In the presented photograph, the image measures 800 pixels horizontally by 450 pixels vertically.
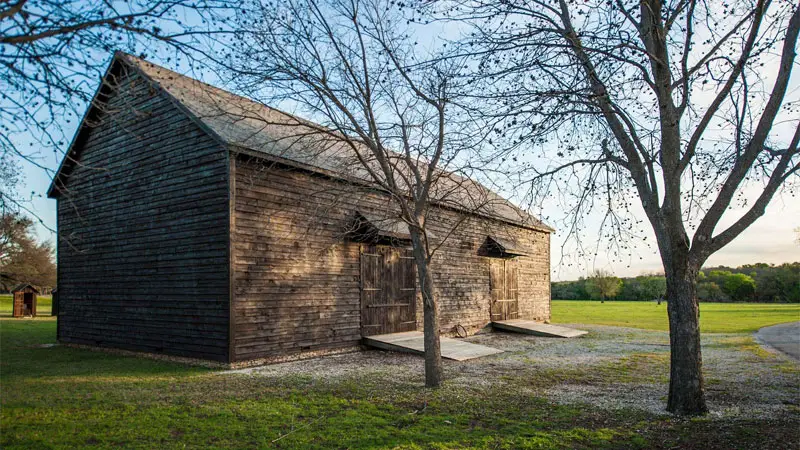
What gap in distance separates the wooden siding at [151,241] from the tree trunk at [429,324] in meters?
3.93

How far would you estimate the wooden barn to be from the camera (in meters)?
10.3

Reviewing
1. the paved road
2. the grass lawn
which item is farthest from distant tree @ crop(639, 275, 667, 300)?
the grass lawn

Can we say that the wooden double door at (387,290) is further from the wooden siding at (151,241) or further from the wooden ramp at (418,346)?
the wooden siding at (151,241)

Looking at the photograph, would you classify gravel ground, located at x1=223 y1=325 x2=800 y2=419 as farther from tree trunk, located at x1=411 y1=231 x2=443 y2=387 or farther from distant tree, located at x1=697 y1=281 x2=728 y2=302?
distant tree, located at x1=697 y1=281 x2=728 y2=302

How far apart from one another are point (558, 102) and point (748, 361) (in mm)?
9378

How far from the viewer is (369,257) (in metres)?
13.7

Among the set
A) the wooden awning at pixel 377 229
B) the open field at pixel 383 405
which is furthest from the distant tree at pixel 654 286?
the wooden awning at pixel 377 229

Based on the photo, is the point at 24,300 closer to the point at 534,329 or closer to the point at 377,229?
the point at 377,229

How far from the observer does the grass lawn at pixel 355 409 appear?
5719mm

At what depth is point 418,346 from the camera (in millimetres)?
12438

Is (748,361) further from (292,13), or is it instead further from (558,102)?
(292,13)

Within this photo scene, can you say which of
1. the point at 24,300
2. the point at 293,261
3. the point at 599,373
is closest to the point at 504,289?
the point at 599,373

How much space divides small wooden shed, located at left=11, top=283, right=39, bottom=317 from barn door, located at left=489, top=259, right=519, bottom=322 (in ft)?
73.1

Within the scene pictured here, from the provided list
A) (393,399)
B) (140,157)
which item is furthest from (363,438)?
(140,157)
